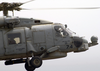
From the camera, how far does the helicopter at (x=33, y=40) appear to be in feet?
62.1

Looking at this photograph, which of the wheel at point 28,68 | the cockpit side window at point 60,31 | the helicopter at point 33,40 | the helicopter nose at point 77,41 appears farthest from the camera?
the wheel at point 28,68

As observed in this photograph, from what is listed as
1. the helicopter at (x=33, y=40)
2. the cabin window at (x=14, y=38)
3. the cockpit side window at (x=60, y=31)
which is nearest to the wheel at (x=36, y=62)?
the helicopter at (x=33, y=40)

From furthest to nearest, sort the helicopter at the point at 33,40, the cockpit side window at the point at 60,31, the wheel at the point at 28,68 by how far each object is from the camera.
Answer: the wheel at the point at 28,68 < the cockpit side window at the point at 60,31 < the helicopter at the point at 33,40

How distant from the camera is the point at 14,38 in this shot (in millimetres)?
19031

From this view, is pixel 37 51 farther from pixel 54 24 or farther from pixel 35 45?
pixel 54 24

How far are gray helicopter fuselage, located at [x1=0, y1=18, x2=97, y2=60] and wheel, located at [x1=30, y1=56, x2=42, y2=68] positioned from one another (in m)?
0.54

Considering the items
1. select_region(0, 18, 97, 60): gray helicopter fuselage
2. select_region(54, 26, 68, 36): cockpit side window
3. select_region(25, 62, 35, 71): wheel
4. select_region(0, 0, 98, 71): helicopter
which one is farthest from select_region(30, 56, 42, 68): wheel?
select_region(54, 26, 68, 36): cockpit side window

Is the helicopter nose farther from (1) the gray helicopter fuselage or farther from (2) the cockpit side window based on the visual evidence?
(2) the cockpit side window

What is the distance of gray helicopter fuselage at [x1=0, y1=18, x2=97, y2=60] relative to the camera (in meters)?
19.0

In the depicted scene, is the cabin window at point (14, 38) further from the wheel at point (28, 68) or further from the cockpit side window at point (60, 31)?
the cockpit side window at point (60, 31)

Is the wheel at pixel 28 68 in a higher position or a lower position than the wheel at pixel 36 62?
lower

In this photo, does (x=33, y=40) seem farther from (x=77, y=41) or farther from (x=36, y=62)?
(x=77, y=41)

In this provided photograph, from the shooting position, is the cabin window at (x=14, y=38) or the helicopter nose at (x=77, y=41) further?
the helicopter nose at (x=77, y=41)

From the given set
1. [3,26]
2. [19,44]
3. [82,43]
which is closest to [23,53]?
[19,44]
